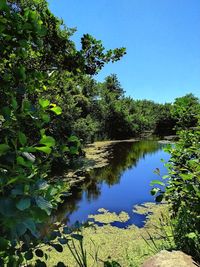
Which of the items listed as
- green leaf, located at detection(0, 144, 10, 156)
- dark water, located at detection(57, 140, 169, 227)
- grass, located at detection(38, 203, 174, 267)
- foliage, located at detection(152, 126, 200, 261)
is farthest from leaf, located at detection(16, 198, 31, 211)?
dark water, located at detection(57, 140, 169, 227)

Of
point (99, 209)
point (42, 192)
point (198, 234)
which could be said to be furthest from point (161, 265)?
point (99, 209)

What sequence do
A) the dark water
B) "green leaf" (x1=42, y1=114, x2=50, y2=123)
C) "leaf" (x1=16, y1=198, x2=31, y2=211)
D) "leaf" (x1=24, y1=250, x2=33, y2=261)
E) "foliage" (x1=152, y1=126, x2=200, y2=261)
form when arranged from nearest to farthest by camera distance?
"leaf" (x1=16, y1=198, x2=31, y2=211), "green leaf" (x1=42, y1=114, x2=50, y2=123), "leaf" (x1=24, y1=250, x2=33, y2=261), "foliage" (x1=152, y1=126, x2=200, y2=261), the dark water

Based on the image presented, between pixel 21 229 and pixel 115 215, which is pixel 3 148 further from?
pixel 115 215

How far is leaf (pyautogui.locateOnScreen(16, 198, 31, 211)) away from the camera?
1.75 ft

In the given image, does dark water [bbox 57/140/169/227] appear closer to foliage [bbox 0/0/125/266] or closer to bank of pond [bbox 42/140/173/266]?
bank of pond [bbox 42/140/173/266]

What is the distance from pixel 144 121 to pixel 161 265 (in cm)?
3195

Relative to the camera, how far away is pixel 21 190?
0.58m

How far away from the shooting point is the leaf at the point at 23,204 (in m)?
0.53

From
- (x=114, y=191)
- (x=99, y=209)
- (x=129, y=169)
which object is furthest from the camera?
(x=129, y=169)

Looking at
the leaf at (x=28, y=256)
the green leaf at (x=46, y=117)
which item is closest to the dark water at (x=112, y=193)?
the leaf at (x=28, y=256)

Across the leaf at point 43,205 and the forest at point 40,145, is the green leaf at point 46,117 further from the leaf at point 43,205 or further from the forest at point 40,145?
the leaf at point 43,205

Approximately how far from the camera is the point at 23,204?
539 mm

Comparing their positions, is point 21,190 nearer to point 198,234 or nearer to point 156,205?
point 198,234

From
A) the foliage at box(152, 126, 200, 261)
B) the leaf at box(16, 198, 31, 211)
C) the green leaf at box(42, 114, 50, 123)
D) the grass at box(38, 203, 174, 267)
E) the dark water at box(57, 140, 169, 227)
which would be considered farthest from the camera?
the dark water at box(57, 140, 169, 227)
